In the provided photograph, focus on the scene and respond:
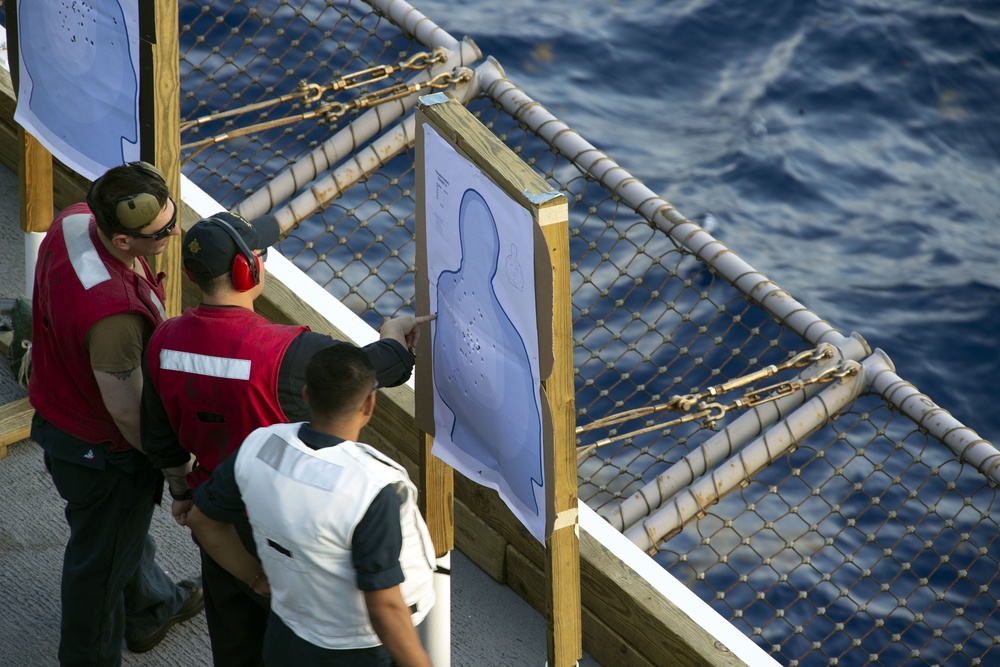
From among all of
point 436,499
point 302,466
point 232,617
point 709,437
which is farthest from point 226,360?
point 709,437

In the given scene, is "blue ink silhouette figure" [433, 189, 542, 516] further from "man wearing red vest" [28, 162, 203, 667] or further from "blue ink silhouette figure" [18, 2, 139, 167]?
"blue ink silhouette figure" [18, 2, 139, 167]

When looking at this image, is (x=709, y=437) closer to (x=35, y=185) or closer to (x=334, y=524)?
(x=35, y=185)

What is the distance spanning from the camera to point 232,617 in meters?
2.97

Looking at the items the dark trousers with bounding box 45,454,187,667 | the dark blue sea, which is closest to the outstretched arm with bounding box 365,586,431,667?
the dark trousers with bounding box 45,454,187,667

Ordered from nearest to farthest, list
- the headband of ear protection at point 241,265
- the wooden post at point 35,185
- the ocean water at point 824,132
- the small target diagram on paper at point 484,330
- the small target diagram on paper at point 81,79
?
1. the small target diagram on paper at point 484,330
2. the headband of ear protection at point 241,265
3. the small target diagram on paper at point 81,79
4. the wooden post at point 35,185
5. the ocean water at point 824,132

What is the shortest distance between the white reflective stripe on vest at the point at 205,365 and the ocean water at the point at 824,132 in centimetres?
559

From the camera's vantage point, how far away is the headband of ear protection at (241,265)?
8.96ft

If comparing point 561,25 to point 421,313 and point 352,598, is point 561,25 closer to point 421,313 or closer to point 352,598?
point 421,313

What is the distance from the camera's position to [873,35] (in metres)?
10.3

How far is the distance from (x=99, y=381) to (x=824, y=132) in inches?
294

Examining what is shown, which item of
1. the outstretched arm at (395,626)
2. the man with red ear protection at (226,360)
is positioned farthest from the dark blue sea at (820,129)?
the outstretched arm at (395,626)

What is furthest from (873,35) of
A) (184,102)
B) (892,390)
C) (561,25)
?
(892,390)

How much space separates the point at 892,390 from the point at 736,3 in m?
7.28

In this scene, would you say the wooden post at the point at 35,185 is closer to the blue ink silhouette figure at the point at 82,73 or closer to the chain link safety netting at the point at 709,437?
the blue ink silhouette figure at the point at 82,73
